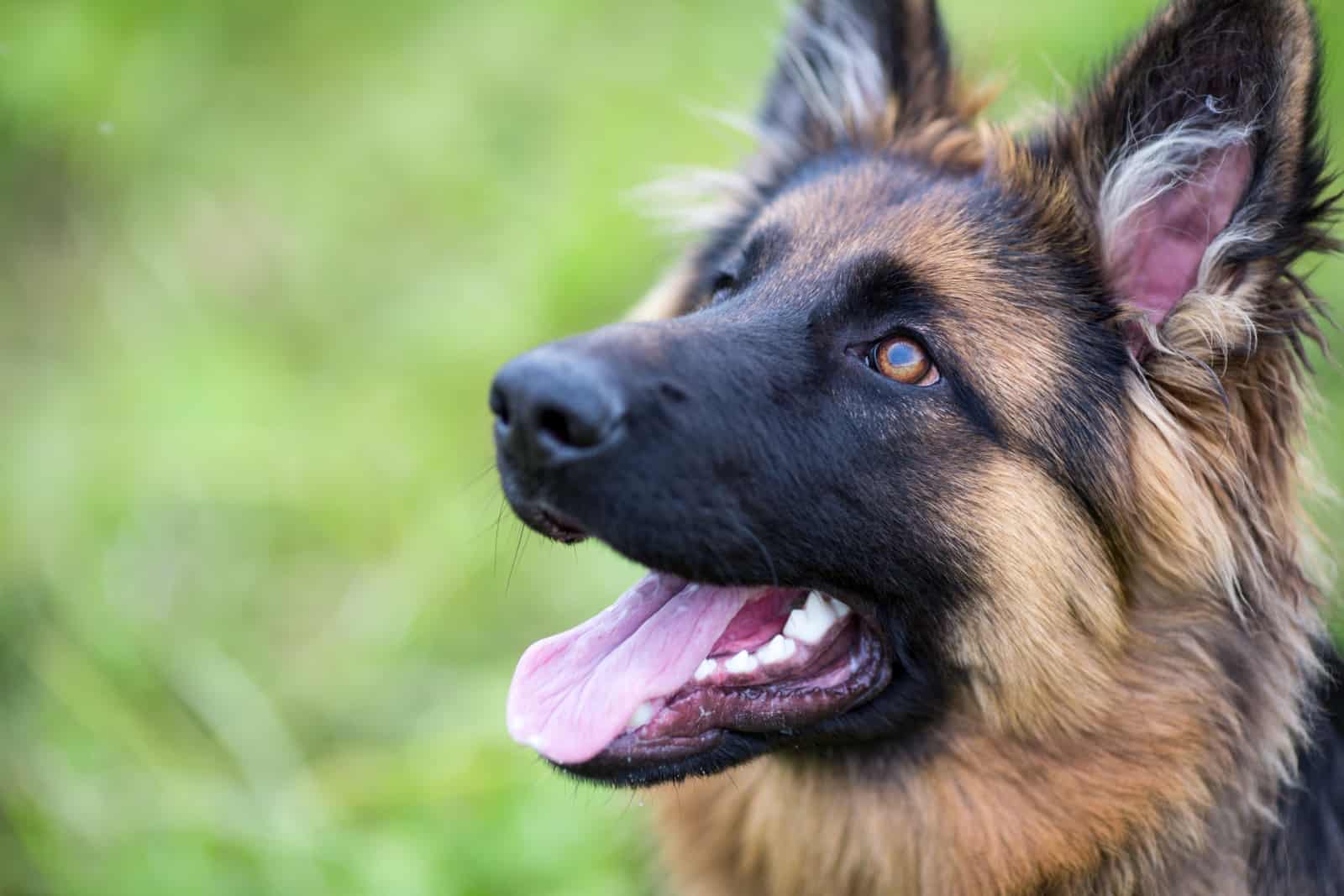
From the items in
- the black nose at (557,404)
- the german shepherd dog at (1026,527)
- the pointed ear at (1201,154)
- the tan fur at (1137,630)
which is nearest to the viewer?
the black nose at (557,404)

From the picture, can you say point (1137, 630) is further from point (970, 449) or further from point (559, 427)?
point (559, 427)

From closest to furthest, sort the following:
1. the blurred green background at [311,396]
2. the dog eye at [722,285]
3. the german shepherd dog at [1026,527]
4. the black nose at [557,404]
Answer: the black nose at [557,404] → the german shepherd dog at [1026,527] → the dog eye at [722,285] → the blurred green background at [311,396]

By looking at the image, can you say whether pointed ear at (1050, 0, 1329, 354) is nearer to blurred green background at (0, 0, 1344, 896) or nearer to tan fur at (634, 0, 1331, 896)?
tan fur at (634, 0, 1331, 896)

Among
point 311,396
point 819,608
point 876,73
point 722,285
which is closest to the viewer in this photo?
point 819,608

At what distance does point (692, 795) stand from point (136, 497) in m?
3.51

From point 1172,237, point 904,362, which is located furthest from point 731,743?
point 1172,237

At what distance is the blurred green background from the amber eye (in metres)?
1.12

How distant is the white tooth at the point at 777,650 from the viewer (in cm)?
292

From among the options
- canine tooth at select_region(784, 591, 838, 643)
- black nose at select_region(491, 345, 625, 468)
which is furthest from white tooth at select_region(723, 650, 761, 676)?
black nose at select_region(491, 345, 625, 468)

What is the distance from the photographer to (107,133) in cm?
698

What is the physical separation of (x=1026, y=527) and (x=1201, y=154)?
104cm

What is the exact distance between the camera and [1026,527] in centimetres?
283

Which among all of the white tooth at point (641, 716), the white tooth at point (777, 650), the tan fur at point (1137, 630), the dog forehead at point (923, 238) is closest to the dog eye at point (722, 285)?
the dog forehead at point (923, 238)

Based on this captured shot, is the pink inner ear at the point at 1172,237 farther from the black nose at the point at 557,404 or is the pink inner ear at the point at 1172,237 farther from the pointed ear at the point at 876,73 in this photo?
the black nose at the point at 557,404
